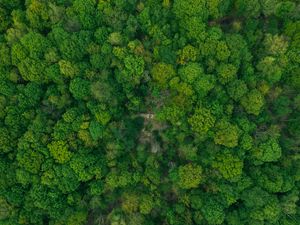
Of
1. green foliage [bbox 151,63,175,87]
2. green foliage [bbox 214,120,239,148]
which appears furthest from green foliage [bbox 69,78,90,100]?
green foliage [bbox 214,120,239,148]

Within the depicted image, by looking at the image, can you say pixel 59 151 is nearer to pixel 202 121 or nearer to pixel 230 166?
pixel 202 121

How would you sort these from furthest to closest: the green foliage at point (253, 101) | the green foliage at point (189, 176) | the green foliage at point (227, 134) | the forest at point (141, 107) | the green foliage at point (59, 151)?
the green foliage at point (189, 176)
the green foliage at point (253, 101)
the forest at point (141, 107)
the green foliage at point (227, 134)
the green foliage at point (59, 151)

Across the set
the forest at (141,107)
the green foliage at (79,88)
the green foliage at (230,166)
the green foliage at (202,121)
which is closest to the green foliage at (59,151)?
the forest at (141,107)

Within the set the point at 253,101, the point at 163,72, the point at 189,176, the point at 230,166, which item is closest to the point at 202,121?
the point at 230,166

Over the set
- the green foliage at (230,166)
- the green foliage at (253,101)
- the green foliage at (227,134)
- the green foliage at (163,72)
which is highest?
the green foliage at (163,72)

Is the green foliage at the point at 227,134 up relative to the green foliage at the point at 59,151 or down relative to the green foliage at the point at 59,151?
up

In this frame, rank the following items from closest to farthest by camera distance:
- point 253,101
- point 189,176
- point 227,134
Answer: point 227,134 < point 253,101 < point 189,176

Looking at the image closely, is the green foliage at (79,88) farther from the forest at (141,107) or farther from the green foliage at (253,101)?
the green foliage at (253,101)

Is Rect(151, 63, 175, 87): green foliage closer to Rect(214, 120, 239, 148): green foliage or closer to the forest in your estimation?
the forest

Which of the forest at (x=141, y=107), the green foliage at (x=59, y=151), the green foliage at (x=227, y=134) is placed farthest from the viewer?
the forest at (x=141, y=107)
